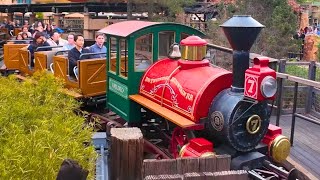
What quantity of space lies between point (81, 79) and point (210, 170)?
5.37 meters

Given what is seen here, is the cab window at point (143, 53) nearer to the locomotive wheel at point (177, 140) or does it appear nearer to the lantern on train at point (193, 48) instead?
the lantern on train at point (193, 48)

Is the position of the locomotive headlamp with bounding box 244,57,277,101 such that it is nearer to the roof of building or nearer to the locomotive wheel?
the locomotive wheel

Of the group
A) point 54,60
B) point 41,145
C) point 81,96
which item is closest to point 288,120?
point 81,96

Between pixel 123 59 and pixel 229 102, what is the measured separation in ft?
6.97

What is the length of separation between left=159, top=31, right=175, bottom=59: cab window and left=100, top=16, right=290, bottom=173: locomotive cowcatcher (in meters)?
0.12

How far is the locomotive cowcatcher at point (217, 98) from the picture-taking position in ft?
14.8

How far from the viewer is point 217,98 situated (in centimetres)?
486

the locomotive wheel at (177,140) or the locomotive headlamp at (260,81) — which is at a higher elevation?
the locomotive headlamp at (260,81)

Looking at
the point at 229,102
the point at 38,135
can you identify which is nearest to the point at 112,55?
the point at 229,102

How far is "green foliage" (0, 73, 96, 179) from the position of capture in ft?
7.09

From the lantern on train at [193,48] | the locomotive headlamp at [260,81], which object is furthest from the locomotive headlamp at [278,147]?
the lantern on train at [193,48]

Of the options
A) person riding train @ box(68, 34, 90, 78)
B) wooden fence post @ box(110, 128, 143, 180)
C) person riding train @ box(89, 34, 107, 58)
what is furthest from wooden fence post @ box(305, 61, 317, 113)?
wooden fence post @ box(110, 128, 143, 180)

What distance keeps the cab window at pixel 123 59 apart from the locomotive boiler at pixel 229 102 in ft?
3.08

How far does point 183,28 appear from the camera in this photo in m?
6.25
